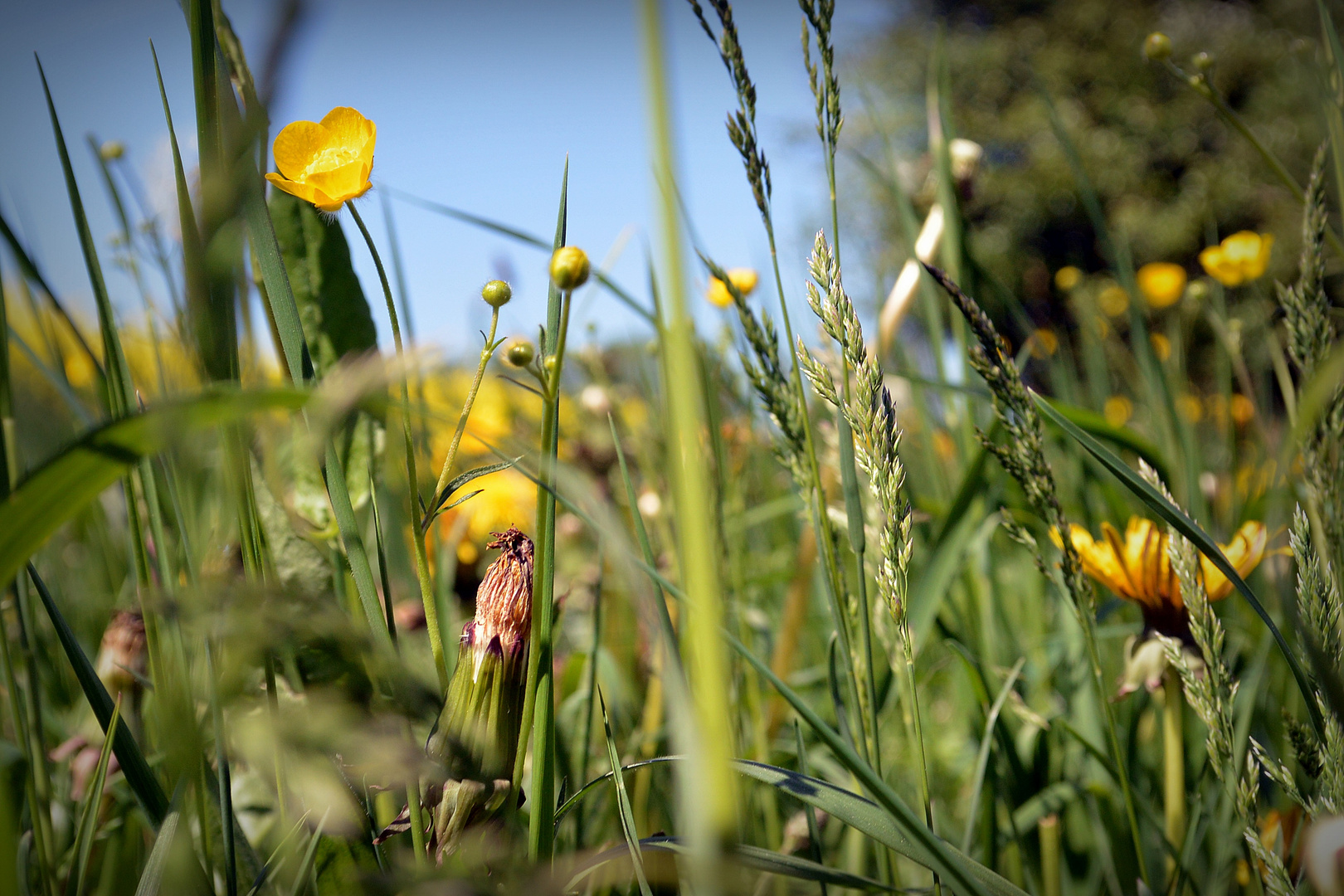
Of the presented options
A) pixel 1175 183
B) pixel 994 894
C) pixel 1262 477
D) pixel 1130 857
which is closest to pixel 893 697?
pixel 1130 857

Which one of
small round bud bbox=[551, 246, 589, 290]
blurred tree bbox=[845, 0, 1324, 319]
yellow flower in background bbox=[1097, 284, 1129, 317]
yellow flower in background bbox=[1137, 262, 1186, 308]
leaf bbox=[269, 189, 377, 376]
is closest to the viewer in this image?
small round bud bbox=[551, 246, 589, 290]

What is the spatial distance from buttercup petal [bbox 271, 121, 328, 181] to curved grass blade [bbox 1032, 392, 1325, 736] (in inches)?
14.6

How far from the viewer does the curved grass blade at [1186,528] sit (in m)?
0.32

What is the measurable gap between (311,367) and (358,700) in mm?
152

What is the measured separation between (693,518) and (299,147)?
0.32 m

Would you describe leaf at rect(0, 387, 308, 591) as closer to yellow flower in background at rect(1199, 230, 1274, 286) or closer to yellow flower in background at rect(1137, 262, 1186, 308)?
yellow flower in background at rect(1199, 230, 1274, 286)

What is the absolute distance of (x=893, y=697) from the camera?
2.24ft

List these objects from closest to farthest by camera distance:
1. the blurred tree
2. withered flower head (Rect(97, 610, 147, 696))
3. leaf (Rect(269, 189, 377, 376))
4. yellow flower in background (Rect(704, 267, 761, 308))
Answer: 1. leaf (Rect(269, 189, 377, 376))
2. withered flower head (Rect(97, 610, 147, 696))
3. yellow flower in background (Rect(704, 267, 761, 308))
4. the blurred tree

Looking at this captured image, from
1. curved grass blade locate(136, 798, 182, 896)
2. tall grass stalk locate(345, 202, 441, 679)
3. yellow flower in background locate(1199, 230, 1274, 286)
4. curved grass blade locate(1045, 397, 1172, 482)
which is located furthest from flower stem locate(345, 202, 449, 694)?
yellow flower in background locate(1199, 230, 1274, 286)

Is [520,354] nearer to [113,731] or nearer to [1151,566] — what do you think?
[113,731]

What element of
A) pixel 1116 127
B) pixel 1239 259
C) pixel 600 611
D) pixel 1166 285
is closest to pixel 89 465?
pixel 600 611

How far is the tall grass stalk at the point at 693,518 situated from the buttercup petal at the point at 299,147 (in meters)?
0.28

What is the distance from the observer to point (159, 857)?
0.99ft

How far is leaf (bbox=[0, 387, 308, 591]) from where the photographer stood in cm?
19
